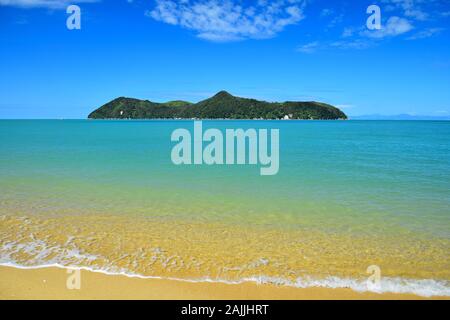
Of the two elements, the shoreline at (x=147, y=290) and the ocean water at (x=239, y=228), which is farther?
the ocean water at (x=239, y=228)

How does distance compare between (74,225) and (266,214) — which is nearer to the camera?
(74,225)

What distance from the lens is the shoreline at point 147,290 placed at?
6.00m

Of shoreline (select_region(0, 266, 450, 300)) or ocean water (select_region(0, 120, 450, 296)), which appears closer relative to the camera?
shoreline (select_region(0, 266, 450, 300))

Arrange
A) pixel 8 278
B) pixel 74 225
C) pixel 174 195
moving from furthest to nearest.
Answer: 1. pixel 174 195
2. pixel 74 225
3. pixel 8 278

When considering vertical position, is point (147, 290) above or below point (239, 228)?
below

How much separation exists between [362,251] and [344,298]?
7.83ft

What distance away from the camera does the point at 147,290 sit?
20.4ft

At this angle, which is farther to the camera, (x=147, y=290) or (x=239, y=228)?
(x=239, y=228)

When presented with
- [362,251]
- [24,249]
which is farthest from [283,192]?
[24,249]

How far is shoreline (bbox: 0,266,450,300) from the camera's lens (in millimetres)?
6004

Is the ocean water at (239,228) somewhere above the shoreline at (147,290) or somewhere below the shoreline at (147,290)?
above

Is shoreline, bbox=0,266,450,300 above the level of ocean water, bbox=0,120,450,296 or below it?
below
